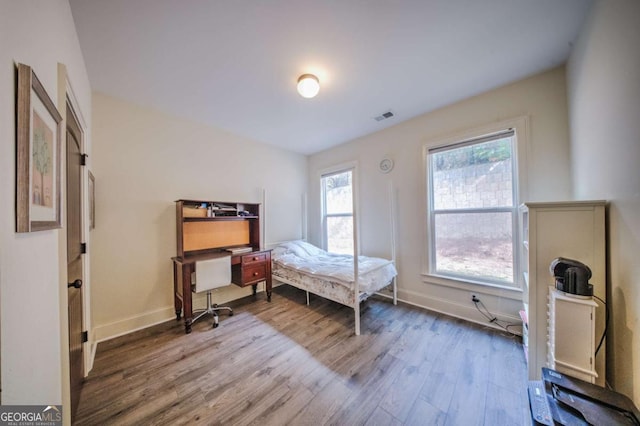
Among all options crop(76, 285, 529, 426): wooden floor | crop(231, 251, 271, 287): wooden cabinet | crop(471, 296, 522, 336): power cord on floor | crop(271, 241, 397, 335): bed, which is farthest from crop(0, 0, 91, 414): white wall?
crop(471, 296, 522, 336): power cord on floor

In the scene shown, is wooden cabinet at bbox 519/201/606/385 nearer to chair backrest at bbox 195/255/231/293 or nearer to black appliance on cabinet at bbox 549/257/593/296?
black appliance on cabinet at bbox 549/257/593/296

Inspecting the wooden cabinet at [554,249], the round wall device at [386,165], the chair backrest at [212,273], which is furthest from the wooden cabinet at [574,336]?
the chair backrest at [212,273]

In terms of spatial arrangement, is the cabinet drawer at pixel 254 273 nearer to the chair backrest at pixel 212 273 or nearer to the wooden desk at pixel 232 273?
the wooden desk at pixel 232 273

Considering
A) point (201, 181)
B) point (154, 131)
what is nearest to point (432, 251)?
point (201, 181)

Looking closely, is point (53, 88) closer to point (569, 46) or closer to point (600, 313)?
point (600, 313)

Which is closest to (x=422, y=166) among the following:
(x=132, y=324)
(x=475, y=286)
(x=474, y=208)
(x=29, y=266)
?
(x=474, y=208)

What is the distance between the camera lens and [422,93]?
238cm

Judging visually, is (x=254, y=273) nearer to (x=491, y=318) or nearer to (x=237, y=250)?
(x=237, y=250)

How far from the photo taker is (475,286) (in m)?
2.47

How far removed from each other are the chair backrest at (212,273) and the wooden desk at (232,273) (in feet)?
0.40

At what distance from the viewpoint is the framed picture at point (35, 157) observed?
70cm

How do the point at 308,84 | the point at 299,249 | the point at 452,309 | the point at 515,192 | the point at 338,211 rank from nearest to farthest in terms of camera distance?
the point at 308,84 < the point at 515,192 < the point at 452,309 < the point at 299,249 < the point at 338,211

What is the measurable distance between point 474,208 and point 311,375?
2526mm

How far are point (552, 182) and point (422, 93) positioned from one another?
A: 1.57 m
